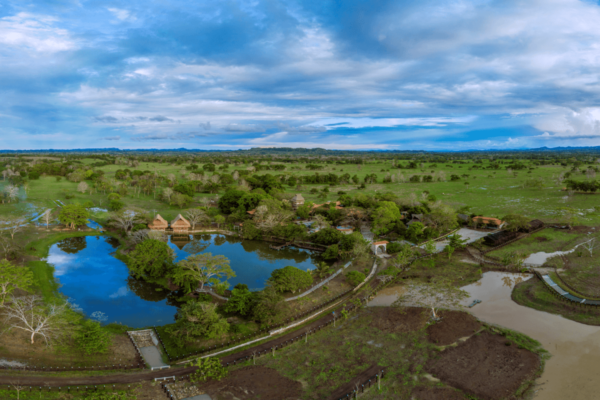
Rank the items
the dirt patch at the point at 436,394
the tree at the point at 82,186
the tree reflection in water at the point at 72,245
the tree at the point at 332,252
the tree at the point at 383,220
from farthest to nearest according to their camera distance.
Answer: the tree at the point at 82,186, the tree at the point at 383,220, the tree reflection in water at the point at 72,245, the tree at the point at 332,252, the dirt patch at the point at 436,394

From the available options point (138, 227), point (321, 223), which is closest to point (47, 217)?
point (138, 227)

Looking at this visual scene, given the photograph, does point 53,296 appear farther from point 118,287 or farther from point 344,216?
point 344,216

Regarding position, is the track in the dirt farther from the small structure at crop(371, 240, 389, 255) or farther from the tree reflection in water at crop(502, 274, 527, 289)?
the tree reflection in water at crop(502, 274, 527, 289)

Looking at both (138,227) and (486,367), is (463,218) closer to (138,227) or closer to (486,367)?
(486,367)

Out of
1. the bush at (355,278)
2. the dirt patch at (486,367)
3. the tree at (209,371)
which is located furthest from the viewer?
the bush at (355,278)

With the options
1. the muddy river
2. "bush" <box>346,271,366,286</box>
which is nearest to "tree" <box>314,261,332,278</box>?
"bush" <box>346,271,366,286</box>

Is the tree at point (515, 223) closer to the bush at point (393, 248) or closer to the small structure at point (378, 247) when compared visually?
the bush at point (393, 248)

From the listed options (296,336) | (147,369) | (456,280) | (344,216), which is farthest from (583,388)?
(344,216)

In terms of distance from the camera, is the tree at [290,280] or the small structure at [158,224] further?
the small structure at [158,224]

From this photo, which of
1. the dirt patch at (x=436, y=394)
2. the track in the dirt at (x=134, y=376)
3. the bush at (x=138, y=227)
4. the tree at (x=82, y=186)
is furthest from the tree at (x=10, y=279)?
the tree at (x=82, y=186)
